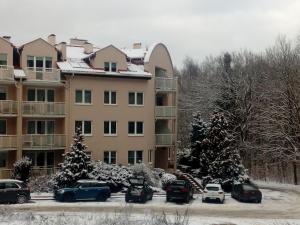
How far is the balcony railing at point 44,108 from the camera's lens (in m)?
47.3

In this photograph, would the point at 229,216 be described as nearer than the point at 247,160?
Yes

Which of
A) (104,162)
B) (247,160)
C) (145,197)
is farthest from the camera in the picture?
(247,160)

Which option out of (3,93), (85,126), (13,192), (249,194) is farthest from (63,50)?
(249,194)

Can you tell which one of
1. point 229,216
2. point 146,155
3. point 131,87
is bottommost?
point 229,216

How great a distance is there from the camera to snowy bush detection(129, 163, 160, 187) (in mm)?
47188

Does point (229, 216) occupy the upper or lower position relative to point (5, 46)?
lower

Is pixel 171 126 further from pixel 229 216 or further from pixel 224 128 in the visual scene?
pixel 229 216

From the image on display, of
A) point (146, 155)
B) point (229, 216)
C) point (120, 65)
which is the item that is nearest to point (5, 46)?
point (120, 65)

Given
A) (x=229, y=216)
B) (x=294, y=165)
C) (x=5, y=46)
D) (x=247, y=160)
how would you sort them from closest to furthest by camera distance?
(x=229, y=216), (x=5, y=46), (x=294, y=165), (x=247, y=160)

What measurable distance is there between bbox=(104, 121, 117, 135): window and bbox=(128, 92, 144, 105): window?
262 centimetres

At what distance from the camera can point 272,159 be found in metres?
61.9

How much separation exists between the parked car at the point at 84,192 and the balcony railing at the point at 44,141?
8550 mm

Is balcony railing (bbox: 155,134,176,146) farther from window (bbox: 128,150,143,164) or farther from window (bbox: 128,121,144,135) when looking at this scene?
window (bbox: 128,150,143,164)

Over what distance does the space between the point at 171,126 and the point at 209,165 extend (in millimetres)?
9460
